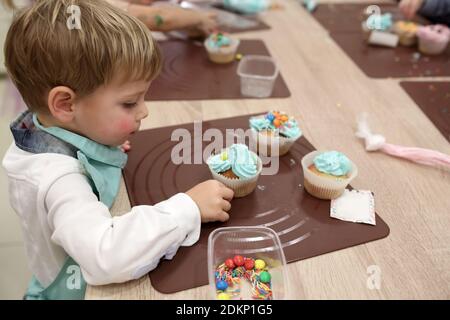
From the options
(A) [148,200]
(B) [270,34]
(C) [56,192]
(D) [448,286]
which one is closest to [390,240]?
(D) [448,286]

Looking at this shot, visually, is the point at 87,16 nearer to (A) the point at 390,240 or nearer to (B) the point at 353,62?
(A) the point at 390,240

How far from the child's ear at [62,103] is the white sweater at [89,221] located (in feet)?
0.24

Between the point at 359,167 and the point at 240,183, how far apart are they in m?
0.31

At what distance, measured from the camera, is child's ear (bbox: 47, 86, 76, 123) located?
0.72 meters

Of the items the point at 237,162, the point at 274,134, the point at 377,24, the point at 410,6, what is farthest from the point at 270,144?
the point at 410,6

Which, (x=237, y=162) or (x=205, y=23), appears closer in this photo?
(x=237, y=162)

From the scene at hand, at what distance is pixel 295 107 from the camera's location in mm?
1174

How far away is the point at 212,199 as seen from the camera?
0.76 metres

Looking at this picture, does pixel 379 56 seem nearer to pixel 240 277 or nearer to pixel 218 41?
pixel 218 41

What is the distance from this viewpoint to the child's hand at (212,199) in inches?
29.5

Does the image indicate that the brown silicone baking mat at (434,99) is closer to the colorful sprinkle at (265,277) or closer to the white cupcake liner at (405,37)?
the white cupcake liner at (405,37)

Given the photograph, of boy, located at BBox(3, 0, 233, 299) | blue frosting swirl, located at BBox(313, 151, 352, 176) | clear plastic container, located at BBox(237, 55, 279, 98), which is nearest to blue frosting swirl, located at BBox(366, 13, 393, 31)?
clear plastic container, located at BBox(237, 55, 279, 98)

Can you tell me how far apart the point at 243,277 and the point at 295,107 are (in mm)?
609

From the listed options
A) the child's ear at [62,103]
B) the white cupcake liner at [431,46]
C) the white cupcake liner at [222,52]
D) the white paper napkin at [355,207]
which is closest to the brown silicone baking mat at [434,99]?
the white cupcake liner at [431,46]
